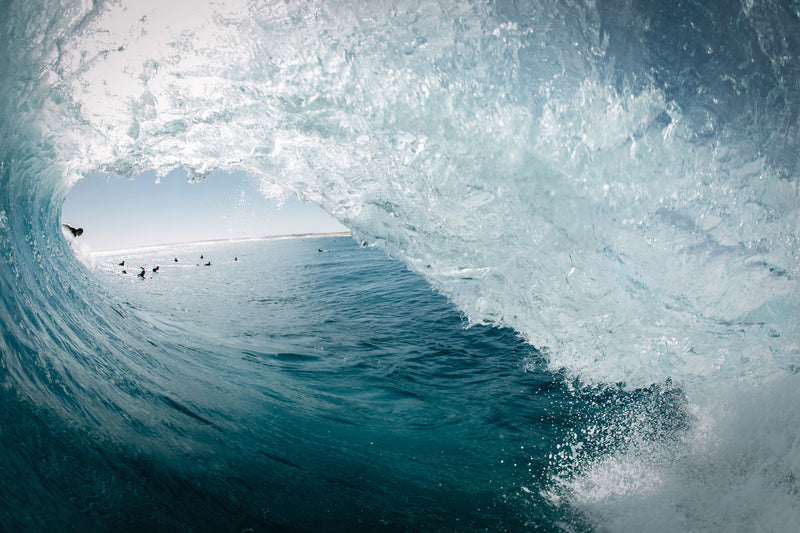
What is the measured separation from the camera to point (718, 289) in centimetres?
348

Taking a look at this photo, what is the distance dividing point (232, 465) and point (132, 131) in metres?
3.79

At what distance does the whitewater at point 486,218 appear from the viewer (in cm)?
272

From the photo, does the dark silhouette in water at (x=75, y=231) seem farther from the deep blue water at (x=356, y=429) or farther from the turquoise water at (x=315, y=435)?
the turquoise water at (x=315, y=435)

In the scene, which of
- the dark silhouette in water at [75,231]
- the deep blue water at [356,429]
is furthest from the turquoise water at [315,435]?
the dark silhouette in water at [75,231]

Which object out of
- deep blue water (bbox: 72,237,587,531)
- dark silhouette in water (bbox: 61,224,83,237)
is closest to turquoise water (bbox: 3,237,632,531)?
deep blue water (bbox: 72,237,587,531)

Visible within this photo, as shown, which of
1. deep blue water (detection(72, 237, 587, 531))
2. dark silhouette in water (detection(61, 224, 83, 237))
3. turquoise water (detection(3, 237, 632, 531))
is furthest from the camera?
dark silhouette in water (detection(61, 224, 83, 237))

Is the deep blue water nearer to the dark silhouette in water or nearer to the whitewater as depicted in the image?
the whitewater

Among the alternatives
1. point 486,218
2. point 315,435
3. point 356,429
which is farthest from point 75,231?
point 486,218

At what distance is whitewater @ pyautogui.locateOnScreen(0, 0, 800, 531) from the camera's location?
8.93 feet

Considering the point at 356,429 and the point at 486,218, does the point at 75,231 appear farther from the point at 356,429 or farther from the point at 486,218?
the point at 486,218

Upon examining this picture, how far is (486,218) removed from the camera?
147 inches

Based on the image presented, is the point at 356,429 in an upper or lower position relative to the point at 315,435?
upper

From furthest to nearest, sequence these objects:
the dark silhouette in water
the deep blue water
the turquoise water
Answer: the dark silhouette in water → the deep blue water → the turquoise water

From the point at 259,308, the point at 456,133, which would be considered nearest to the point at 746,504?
the point at 456,133
